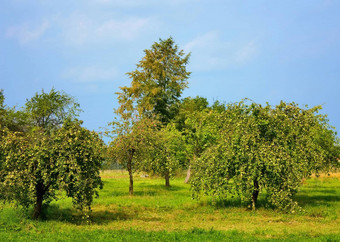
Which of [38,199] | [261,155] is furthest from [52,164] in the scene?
[261,155]

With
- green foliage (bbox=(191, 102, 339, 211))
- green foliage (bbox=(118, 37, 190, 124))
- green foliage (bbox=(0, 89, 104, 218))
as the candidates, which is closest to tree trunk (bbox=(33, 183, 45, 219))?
green foliage (bbox=(0, 89, 104, 218))

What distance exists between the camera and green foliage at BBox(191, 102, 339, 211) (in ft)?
57.9

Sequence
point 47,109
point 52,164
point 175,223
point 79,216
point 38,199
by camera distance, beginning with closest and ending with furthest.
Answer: point 52,164 < point 175,223 < point 38,199 < point 79,216 < point 47,109

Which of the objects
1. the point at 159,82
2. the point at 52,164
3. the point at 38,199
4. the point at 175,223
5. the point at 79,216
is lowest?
the point at 175,223

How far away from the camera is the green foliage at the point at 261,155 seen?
57.9 ft

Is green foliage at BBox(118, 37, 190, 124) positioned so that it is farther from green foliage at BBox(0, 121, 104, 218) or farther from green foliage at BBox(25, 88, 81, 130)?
green foliage at BBox(0, 121, 104, 218)

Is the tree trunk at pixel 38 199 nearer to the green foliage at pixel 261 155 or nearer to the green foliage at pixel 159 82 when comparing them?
the green foliage at pixel 261 155

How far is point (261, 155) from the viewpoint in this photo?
17.6 m

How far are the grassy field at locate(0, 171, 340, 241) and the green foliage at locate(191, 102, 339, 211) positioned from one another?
4.04 feet

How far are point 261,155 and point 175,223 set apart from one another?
569cm

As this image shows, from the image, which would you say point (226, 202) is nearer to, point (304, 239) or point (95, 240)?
point (304, 239)

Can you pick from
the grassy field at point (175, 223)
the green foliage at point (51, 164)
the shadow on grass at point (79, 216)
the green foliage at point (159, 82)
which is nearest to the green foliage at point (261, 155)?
the grassy field at point (175, 223)

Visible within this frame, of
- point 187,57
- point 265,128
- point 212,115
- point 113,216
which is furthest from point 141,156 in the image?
point 187,57

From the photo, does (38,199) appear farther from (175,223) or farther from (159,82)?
(159,82)
